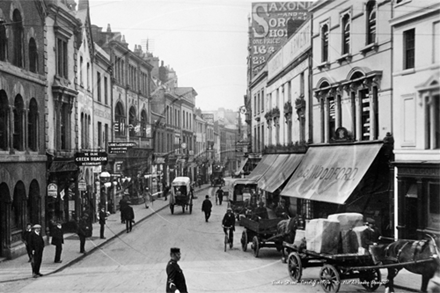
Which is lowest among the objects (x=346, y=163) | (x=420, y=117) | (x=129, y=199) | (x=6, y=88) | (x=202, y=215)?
(x=202, y=215)

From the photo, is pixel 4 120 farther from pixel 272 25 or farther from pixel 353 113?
pixel 272 25

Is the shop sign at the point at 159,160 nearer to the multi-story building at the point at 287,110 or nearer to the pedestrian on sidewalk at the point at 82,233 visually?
the pedestrian on sidewalk at the point at 82,233

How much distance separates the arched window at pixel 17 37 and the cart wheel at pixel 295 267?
38.8ft

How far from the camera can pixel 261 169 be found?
29797 millimetres

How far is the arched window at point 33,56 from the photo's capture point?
20.2 metres

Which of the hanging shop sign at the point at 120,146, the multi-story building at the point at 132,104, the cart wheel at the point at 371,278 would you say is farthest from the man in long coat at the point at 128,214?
the cart wheel at the point at 371,278

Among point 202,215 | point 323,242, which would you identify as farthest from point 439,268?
point 202,215

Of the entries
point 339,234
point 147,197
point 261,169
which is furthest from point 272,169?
point 339,234

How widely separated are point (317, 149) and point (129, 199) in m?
7.56

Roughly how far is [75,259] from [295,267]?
774cm

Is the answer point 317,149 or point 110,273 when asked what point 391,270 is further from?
point 317,149

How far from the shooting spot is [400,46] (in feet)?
42.7

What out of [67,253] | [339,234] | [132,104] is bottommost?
[67,253]

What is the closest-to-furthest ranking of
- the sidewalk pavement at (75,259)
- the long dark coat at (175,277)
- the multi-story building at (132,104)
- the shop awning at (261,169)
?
the long dark coat at (175,277), the sidewalk pavement at (75,259), the multi-story building at (132,104), the shop awning at (261,169)
